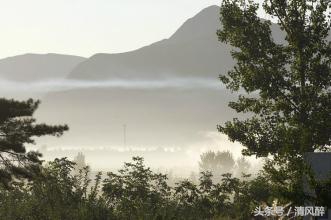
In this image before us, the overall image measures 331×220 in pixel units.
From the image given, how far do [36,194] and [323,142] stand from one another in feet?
46.3

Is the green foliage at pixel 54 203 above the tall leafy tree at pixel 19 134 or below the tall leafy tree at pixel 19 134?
below

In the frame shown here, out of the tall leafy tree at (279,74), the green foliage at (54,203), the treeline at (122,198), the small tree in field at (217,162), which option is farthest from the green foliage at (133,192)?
the small tree in field at (217,162)

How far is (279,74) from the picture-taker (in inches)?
1080

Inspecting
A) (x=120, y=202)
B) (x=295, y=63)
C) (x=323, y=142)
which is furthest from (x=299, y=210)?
(x=295, y=63)

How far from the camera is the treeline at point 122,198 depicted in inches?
691

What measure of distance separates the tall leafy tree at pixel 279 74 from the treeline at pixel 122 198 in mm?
4674

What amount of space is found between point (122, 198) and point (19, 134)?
448 centimetres

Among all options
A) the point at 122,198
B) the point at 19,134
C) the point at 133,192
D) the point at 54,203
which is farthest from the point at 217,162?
the point at 54,203

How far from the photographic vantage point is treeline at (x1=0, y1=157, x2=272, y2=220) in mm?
17562

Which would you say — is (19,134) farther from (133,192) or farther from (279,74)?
(279,74)

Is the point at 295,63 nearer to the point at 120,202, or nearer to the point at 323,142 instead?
the point at 323,142

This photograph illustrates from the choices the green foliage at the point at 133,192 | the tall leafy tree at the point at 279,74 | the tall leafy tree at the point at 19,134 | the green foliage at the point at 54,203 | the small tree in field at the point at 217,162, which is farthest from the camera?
the small tree in field at the point at 217,162

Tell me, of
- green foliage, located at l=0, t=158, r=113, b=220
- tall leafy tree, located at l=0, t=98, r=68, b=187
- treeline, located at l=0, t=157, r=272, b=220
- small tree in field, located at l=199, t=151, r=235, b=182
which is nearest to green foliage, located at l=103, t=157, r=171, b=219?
treeline, located at l=0, t=157, r=272, b=220

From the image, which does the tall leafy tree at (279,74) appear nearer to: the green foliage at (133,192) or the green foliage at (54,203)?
the green foliage at (133,192)
